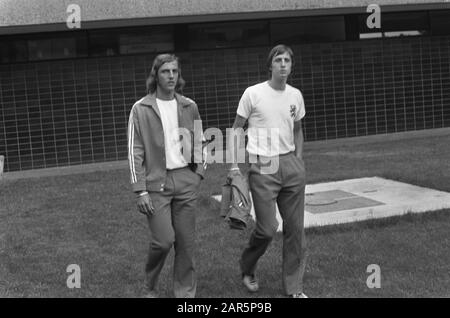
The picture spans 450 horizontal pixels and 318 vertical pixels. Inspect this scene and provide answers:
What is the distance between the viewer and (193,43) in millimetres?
12336

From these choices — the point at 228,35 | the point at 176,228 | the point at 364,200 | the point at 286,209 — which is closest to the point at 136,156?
the point at 176,228

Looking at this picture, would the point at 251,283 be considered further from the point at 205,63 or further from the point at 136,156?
the point at 205,63

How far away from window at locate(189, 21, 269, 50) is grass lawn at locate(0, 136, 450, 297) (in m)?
3.54

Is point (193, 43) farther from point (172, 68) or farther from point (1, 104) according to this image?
point (172, 68)

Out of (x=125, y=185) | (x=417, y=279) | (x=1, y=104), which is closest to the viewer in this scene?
(x=417, y=279)

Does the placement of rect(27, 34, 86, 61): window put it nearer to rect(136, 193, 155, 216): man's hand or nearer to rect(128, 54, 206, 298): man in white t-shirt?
rect(128, 54, 206, 298): man in white t-shirt

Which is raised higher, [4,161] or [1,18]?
[1,18]

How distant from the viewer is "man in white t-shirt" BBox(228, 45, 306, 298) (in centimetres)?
485

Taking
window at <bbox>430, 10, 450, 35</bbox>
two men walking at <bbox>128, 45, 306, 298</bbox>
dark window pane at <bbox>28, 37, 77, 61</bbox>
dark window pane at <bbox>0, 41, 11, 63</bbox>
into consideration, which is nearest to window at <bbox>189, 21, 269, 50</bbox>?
dark window pane at <bbox>28, 37, 77, 61</bbox>

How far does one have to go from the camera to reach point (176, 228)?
471 centimetres

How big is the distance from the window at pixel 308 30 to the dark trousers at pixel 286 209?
803 centimetres

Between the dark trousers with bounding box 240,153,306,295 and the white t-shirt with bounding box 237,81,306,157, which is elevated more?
the white t-shirt with bounding box 237,81,306,157
